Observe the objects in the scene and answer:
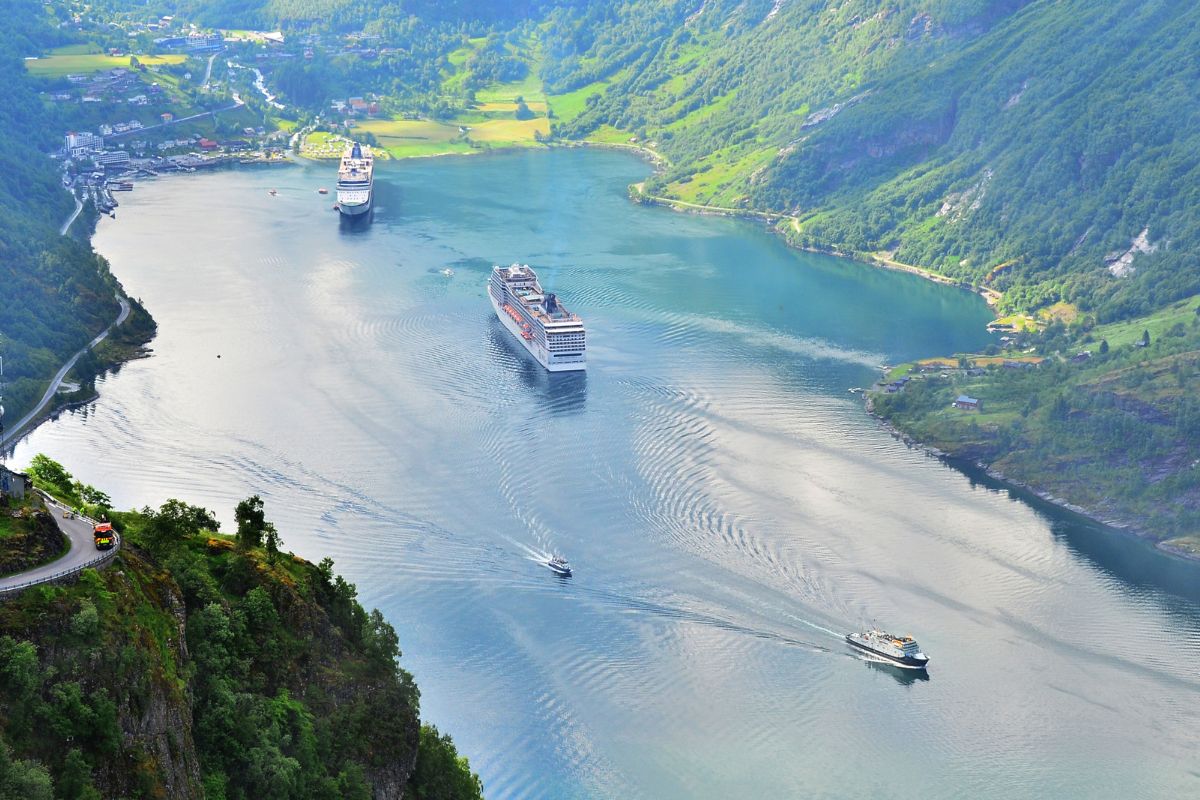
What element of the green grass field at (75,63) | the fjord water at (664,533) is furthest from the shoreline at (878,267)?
the green grass field at (75,63)

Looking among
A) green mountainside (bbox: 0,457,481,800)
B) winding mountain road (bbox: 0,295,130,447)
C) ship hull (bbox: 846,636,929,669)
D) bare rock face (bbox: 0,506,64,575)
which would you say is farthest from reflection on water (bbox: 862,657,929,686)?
winding mountain road (bbox: 0,295,130,447)

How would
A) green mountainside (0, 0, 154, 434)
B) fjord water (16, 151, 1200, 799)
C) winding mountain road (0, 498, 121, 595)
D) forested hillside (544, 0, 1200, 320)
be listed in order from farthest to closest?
forested hillside (544, 0, 1200, 320) → green mountainside (0, 0, 154, 434) → fjord water (16, 151, 1200, 799) → winding mountain road (0, 498, 121, 595)

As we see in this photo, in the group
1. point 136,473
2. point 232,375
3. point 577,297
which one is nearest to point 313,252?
point 577,297

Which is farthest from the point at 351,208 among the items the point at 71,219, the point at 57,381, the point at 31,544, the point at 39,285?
the point at 31,544

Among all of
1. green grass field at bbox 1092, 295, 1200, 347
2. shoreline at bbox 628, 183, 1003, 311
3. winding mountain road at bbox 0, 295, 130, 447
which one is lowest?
winding mountain road at bbox 0, 295, 130, 447

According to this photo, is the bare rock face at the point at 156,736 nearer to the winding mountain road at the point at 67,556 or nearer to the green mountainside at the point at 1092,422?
the winding mountain road at the point at 67,556

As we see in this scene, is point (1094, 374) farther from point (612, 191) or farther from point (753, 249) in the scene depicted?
point (612, 191)

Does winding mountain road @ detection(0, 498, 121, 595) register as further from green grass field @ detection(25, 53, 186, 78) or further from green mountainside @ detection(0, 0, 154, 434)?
green grass field @ detection(25, 53, 186, 78)
